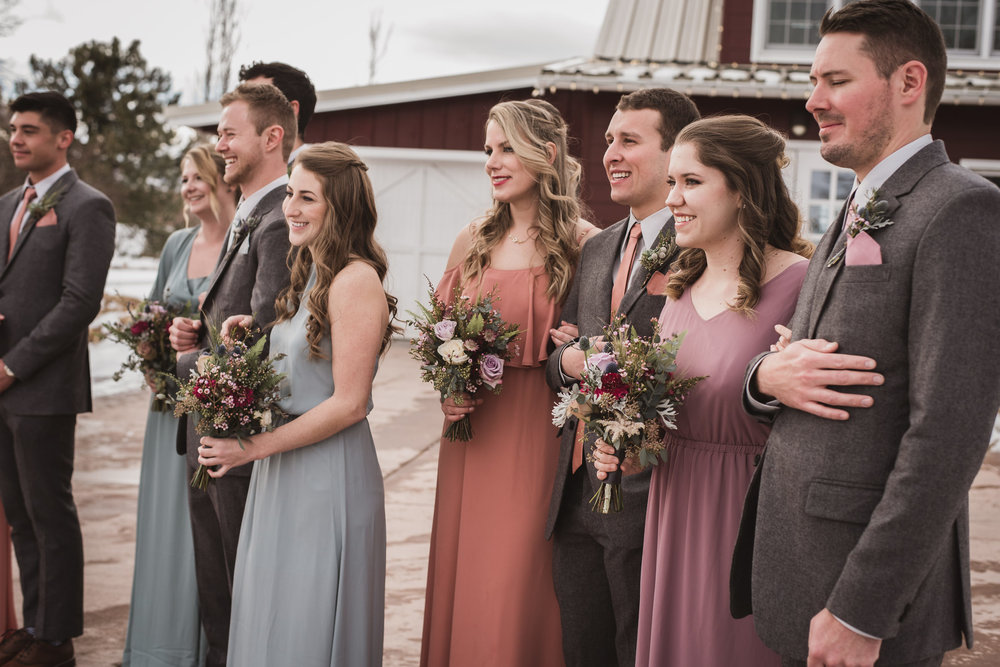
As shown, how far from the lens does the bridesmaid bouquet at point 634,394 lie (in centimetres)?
276

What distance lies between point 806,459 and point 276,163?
2.73 metres

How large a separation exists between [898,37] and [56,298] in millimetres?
4030

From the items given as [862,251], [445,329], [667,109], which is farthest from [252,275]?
[862,251]

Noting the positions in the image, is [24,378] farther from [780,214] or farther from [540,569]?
[780,214]

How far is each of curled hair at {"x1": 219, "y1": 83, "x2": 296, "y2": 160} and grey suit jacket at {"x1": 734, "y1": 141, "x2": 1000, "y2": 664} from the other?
256 centimetres

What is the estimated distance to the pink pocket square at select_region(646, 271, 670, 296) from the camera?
131 inches

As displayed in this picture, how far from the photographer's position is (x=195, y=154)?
5.14 meters

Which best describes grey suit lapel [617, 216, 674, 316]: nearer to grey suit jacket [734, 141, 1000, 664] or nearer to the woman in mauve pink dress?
grey suit jacket [734, 141, 1000, 664]

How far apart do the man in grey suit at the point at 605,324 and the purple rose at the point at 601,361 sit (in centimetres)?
56

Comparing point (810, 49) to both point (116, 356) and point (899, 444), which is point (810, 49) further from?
point (899, 444)

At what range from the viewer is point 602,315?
3512 mm

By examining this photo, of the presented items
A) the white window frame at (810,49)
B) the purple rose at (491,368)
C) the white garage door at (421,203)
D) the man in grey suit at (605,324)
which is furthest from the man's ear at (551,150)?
the white garage door at (421,203)

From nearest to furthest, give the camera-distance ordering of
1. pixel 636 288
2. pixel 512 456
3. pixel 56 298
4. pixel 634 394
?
pixel 634 394
pixel 636 288
pixel 512 456
pixel 56 298

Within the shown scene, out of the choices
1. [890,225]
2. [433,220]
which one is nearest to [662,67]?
[433,220]
